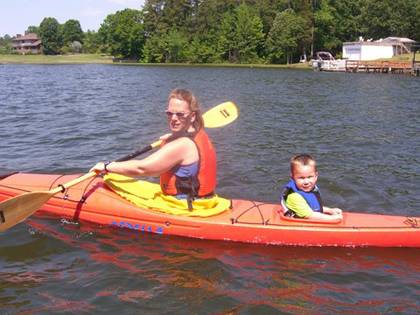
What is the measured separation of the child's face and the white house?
49.3 meters

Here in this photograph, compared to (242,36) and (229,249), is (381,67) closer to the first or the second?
(242,36)

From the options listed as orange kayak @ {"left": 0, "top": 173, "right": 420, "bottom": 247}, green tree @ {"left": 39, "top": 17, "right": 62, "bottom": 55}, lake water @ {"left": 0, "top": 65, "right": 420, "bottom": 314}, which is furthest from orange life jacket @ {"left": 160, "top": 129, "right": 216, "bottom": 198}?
green tree @ {"left": 39, "top": 17, "right": 62, "bottom": 55}

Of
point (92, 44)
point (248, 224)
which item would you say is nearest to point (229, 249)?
point (248, 224)

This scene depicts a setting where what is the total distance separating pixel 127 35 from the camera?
74.7m

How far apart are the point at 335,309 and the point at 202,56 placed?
63.7m

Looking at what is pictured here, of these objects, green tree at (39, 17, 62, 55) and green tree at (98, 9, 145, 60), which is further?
green tree at (39, 17, 62, 55)

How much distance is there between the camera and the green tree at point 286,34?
193ft

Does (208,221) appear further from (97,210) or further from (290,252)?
(97,210)

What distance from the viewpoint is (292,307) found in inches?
166

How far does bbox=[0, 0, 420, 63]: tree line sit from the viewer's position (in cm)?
5897

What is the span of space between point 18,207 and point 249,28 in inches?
2408

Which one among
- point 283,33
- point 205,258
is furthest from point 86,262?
point 283,33

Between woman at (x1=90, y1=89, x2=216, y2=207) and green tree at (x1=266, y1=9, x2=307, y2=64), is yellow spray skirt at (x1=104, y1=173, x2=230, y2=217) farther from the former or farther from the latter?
green tree at (x1=266, y1=9, x2=307, y2=64)

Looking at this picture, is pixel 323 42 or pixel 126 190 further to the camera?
pixel 323 42
